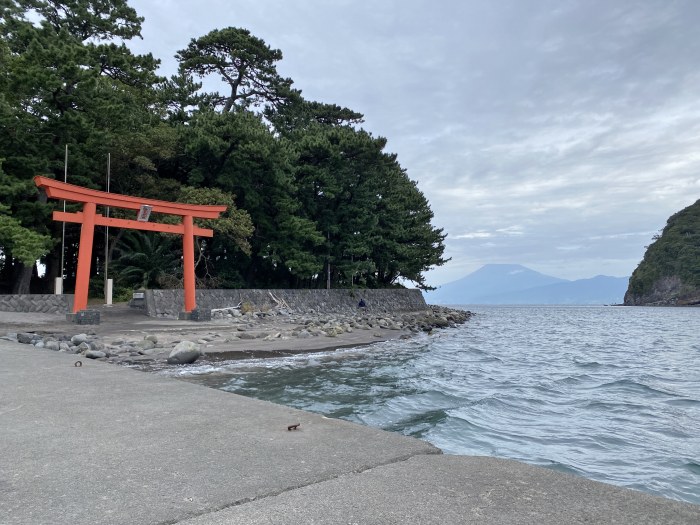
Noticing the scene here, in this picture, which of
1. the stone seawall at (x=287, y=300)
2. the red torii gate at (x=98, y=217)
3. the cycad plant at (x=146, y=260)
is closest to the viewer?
the red torii gate at (x=98, y=217)

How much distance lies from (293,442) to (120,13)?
2678 cm

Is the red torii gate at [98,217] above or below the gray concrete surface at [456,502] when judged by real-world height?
above

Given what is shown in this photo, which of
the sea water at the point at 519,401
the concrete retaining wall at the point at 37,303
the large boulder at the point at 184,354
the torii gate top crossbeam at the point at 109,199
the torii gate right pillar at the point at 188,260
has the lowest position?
the sea water at the point at 519,401

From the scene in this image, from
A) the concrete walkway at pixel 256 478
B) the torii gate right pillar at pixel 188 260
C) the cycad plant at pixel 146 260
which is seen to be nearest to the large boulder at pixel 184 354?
the concrete walkway at pixel 256 478

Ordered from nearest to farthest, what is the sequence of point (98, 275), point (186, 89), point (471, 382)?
1. point (471, 382)
2. point (98, 275)
3. point (186, 89)

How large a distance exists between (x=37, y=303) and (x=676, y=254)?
90873 mm

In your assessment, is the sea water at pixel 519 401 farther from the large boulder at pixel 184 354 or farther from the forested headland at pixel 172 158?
the forested headland at pixel 172 158

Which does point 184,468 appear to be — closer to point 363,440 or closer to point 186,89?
point 363,440

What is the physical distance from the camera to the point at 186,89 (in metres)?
24.7

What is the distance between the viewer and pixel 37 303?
15398mm

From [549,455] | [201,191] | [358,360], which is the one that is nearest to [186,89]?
[201,191]

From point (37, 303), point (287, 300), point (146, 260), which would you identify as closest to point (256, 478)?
point (37, 303)

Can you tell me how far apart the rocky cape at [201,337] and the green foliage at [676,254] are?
76.1 metres

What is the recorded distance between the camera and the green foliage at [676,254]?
75.9 metres
